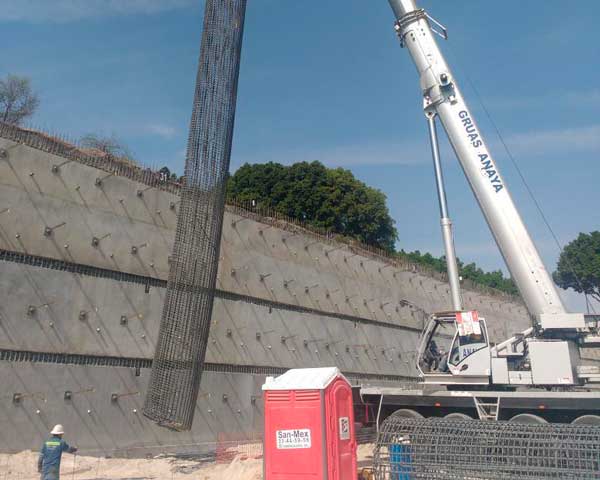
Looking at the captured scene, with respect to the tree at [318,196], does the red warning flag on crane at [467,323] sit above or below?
below

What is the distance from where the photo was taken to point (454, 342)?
1438 centimetres

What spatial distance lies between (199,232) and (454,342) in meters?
6.85

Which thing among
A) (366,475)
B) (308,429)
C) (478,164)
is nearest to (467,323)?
(478,164)

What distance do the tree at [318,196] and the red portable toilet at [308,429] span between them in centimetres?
3464

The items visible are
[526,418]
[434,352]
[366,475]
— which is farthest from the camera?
[434,352]

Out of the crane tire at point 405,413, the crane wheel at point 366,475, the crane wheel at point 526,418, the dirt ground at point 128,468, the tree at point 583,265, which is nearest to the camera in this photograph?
the crane wheel at point 366,475

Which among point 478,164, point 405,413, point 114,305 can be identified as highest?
point 478,164

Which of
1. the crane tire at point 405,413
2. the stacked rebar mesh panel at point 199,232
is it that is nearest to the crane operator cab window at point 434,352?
the crane tire at point 405,413

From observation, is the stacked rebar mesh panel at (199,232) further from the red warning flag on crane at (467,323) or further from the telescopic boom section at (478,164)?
the red warning flag on crane at (467,323)

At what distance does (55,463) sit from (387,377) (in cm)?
2489

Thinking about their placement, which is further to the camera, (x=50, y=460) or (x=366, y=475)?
(x=366, y=475)

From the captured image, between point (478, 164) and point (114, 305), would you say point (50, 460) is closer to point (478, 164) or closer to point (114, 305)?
point (114, 305)

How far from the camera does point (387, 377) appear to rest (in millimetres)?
32188

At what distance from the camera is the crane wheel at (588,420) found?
12250 mm
